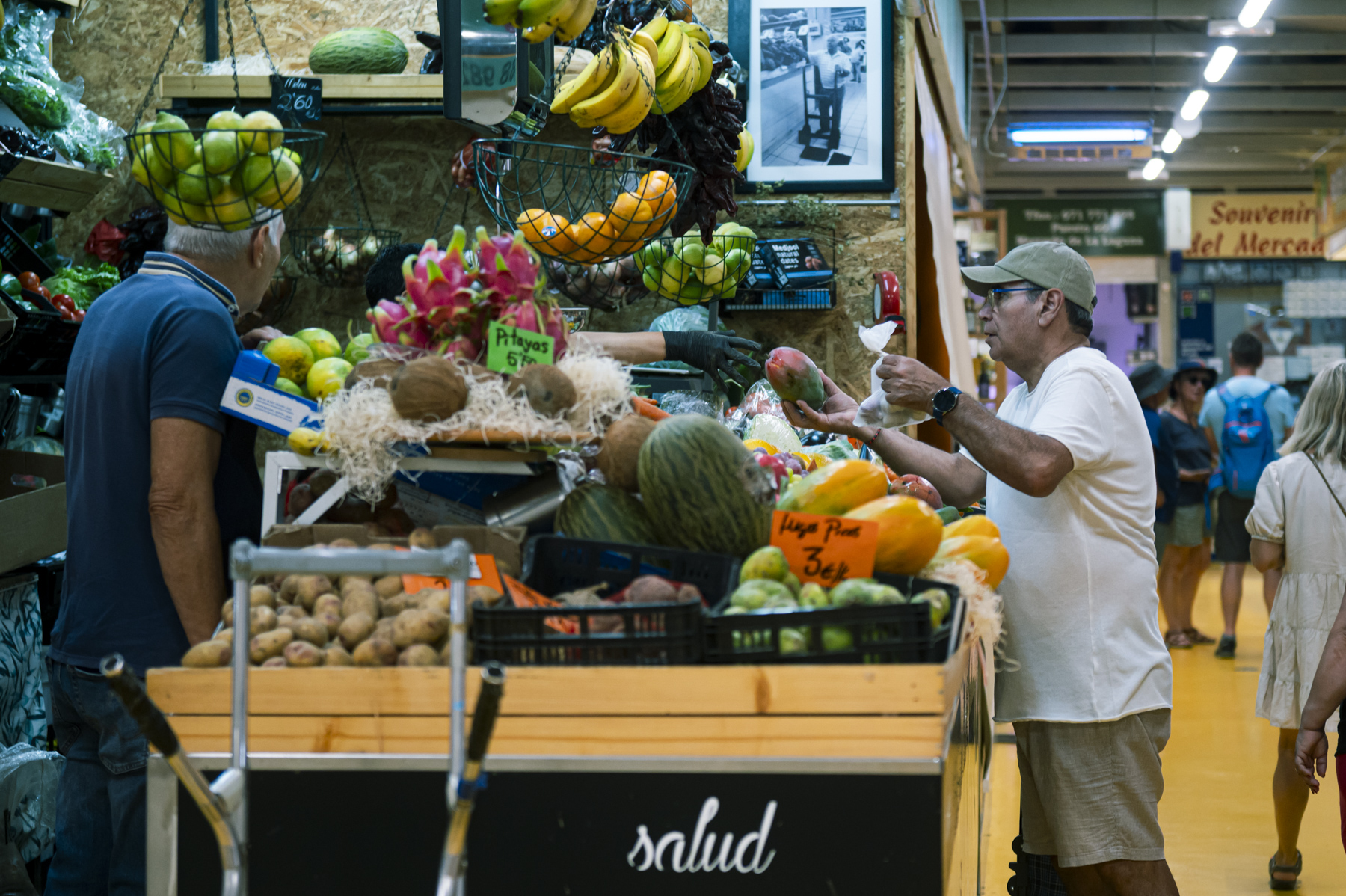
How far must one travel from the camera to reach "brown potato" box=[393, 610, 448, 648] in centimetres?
150

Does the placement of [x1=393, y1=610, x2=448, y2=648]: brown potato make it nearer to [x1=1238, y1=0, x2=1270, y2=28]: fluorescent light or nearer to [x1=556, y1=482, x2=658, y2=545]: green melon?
[x1=556, y1=482, x2=658, y2=545]: green melon

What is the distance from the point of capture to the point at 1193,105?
10.9 metres

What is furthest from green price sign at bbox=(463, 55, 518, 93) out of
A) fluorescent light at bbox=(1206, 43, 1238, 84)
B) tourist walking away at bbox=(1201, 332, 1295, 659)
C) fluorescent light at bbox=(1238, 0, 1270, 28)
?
fluorescent light at bbox=(1206, 43, 1238, 84)

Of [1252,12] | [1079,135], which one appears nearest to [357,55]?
[1252,12]

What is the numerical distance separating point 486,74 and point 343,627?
1286mm

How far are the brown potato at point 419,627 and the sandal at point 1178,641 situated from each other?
7254 mm

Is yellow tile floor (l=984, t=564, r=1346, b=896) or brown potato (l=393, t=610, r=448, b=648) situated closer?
brown potato (l=393, t=610, r=448, b=648)

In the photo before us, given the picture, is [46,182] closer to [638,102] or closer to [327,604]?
[638,102]

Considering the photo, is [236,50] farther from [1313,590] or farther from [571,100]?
[1313,590]

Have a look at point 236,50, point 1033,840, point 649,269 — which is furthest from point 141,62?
point 1033,840

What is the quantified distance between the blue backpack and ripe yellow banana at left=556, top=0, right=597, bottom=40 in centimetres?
677

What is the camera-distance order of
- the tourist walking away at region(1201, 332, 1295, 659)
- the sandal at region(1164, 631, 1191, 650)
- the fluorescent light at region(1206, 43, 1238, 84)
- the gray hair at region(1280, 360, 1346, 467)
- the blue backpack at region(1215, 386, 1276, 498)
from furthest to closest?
the fluorescent light at region(1206, 43, 1238, 84) < the blue backpack at region(1215, 386, 1276, 498) < the sandal at region(1164, 631, 1191, 650) < the tourist walking away at region(1201, 332, 1295, 659) < the gray hair at region(1280, 360, 1346, 467)

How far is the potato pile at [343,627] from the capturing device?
4.88 ft

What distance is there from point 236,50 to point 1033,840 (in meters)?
4.06
